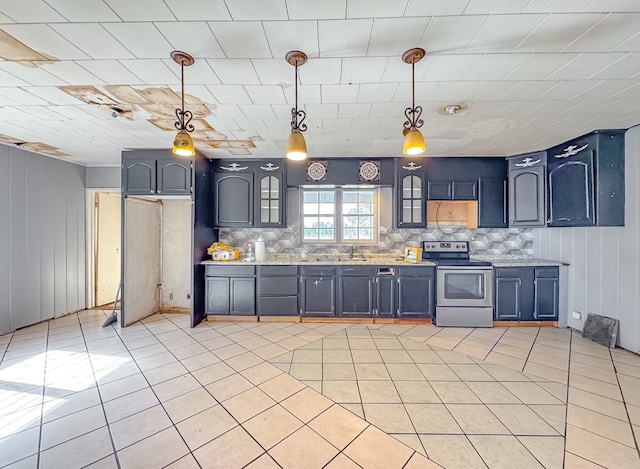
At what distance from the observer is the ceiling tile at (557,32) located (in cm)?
144

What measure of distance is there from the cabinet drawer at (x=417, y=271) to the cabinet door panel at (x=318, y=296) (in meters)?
1.01

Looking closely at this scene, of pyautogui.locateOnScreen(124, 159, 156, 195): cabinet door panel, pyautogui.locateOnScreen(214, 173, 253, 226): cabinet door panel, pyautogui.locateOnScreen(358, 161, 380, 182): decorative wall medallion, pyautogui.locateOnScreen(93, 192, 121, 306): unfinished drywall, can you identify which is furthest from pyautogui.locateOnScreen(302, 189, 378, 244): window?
pyautogui.locateOnScreen(93, 192, 121, 306): unfinished drywall

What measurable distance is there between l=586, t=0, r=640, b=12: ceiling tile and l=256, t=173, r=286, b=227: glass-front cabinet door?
347 centimetres

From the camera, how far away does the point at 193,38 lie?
1.60m

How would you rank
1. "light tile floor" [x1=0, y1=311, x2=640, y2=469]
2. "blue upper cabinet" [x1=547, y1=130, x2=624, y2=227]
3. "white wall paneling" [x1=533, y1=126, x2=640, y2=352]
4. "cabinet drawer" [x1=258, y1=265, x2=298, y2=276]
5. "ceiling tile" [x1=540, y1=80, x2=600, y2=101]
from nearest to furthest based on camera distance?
1. "light tile floor" [x1=0, y1=311, x2=640, y2=469]
2. "ceiling tile" [x1=540, y1=80, x2=600, y2=101]
3. "white wall paneling" [x1=533, y1=126, x2=640, y2=352]
4. "blue upper cabinet" [x1=547, y1=130, x2=624, y2=227]
5. "cabinet drawer" [x1=258, y1=265, x2=298, y2=276]

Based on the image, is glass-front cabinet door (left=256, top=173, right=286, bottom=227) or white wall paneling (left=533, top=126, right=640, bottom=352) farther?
glass-front cabinet door (left=256, top=173, right=286, bottom=227)

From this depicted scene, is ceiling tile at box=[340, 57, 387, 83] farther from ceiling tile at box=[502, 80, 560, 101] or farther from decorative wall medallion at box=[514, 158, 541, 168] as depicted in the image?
decorative wall medallion at box=[514, 158, 541, 168]

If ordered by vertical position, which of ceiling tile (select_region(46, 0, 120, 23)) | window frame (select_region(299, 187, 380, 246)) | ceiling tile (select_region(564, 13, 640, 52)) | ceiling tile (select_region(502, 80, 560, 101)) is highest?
ceiling tile (select_region(46, 0, 120, 23))

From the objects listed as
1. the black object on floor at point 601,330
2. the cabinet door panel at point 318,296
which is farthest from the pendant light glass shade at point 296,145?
the black object on floor at point 601,330

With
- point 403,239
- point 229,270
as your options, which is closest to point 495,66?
point 403,239

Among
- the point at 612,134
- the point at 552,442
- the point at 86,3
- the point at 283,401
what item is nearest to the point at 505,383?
the point at 552,442

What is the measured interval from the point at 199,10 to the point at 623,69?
289cm

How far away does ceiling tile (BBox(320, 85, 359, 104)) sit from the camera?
2104 millimetres

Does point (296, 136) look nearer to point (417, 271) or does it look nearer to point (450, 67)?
point (450, 67)
